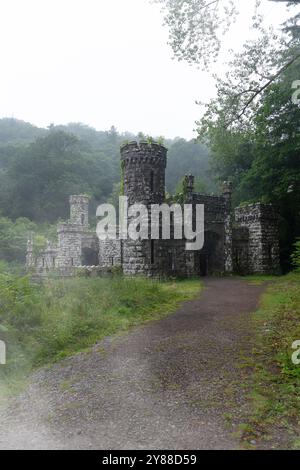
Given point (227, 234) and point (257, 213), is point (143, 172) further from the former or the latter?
point (257, 213)

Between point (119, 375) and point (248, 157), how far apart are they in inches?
1129

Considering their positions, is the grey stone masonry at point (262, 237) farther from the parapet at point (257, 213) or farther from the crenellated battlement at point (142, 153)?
the crenellated battlement at point (142, 153)

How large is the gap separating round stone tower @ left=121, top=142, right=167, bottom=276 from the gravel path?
836cm

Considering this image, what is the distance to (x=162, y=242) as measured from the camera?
17312 mm

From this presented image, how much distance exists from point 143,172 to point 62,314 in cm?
1001

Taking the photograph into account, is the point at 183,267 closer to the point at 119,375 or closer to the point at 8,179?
the point at 119,375

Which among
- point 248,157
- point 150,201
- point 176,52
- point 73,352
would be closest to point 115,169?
point 248,157

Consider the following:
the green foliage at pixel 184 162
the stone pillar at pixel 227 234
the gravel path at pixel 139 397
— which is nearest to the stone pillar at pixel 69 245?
the stone pillar at pixel 227 234

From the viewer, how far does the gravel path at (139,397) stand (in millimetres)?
4008

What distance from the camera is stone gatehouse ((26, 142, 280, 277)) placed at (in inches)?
666

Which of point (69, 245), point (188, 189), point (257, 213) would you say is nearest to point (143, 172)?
point (188, 189)

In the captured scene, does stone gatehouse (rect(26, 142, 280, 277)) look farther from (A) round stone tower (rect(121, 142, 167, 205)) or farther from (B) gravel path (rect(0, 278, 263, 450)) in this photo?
(B) gravel path (rect(0, 278, 263, 450))

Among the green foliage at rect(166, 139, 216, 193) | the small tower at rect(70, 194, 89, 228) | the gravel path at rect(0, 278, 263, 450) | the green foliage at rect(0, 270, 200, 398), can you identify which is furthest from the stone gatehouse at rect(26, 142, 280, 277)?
the green foliage at rect(166, 139, 216, 193)

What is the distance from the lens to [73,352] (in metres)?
7.18
